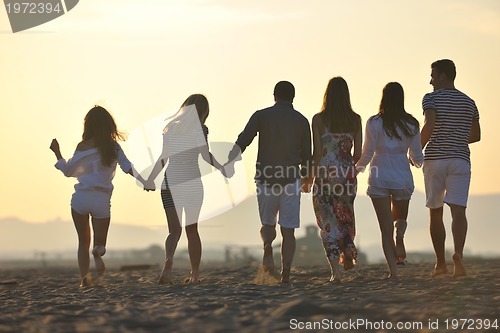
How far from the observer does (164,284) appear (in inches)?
449

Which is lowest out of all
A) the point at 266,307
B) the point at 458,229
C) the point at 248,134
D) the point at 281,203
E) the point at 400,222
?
the point at 266,307

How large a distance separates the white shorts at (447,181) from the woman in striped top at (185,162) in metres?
2.51

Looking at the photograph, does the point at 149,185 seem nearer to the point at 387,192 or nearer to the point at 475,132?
the point at 387,192

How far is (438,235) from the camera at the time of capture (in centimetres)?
1118

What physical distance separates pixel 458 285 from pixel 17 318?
13.6ft

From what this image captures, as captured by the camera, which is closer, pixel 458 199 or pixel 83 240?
pixel 458 199

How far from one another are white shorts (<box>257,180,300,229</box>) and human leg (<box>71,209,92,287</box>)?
79.5 inches

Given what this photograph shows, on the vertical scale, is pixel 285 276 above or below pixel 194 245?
below

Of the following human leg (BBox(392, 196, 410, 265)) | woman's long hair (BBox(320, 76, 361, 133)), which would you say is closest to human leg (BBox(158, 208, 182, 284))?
woman's long hair (BBox(320, 76, 361, 133))

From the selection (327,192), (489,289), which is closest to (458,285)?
(489,289)

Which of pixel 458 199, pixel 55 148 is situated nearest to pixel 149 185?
pixel 55 148

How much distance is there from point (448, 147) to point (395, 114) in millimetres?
698

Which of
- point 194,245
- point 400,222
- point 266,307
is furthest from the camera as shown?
point 194,245

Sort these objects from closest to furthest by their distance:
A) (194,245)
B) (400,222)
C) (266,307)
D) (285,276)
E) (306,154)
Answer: (266,307), (285,276), (306,154), (400,222), (194,245)
